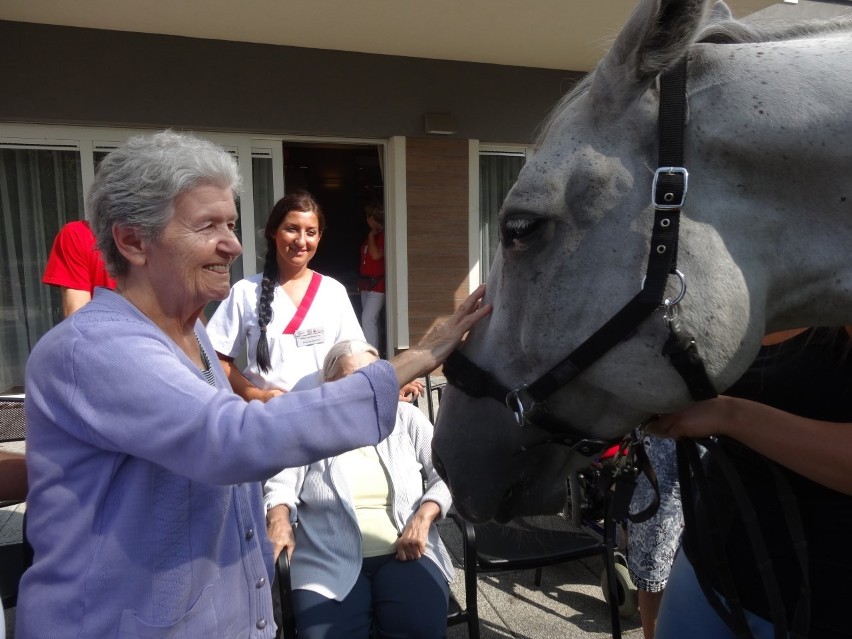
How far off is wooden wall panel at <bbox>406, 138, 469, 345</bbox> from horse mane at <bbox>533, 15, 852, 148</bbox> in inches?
222

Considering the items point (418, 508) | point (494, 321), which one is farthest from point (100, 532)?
point (418, 508)

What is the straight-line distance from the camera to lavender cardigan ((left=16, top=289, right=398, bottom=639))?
1.18 m

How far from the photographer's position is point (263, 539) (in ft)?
5.34

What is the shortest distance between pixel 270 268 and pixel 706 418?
2558 mm

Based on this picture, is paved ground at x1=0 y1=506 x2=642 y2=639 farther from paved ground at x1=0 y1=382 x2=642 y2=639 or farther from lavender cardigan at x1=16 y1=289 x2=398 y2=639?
lavender cardigan at x1=16 y1=289 x2=398 y2=639

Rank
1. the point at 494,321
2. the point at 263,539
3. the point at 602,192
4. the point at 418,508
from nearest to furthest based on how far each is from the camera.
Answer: the point at 602,192
the point at 494,321
the point at 263,539
the point at 418,508

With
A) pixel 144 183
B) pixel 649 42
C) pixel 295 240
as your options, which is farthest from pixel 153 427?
pixel 295 240

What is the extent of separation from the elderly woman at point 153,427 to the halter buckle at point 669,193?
1.57 feet

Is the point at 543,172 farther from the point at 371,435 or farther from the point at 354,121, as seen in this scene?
the point at 354,121

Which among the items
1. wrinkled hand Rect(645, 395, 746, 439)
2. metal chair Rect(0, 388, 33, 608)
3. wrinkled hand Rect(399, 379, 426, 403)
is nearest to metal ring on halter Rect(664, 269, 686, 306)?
wrinkled hand Rect(645, 395, 746, 439)

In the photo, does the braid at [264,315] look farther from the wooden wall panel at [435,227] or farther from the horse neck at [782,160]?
the wooden wall panel at [435,227]

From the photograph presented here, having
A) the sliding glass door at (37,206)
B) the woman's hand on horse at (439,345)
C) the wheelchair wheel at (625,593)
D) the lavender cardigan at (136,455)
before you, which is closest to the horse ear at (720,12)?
the woman's hand on horse at (439,345)

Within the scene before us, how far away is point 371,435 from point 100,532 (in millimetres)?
574

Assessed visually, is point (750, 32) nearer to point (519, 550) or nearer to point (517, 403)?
point (517, 403)
